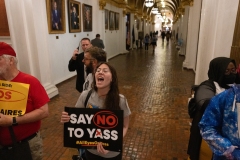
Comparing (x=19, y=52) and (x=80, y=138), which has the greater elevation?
(x=19, y=52)

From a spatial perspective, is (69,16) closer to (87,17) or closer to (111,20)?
(87,17)

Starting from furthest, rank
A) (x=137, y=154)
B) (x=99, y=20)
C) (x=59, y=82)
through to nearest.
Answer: (x=99, y=20) < (x=59, y=82) < (x=137, y=154)

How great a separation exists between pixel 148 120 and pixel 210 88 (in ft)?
7.13

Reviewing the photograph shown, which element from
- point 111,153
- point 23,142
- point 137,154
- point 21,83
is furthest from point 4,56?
point 137,154

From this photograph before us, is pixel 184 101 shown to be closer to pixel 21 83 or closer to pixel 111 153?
pixel 111 153

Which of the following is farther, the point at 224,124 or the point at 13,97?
the point at 13,97

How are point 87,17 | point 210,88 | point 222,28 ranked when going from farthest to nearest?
1. point 87,17
2. point 222,28
3. point 210,88

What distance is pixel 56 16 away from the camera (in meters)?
6.82

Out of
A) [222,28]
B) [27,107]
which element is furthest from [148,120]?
[27,107]

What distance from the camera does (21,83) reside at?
5.35ft

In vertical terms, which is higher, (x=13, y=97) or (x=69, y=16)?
(x=69, y=16)

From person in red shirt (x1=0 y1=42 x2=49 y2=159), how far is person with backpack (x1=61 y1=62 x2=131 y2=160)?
308mm

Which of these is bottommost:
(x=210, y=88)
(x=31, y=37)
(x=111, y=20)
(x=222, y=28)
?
(x=210, y=88)

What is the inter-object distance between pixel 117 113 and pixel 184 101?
424cm
